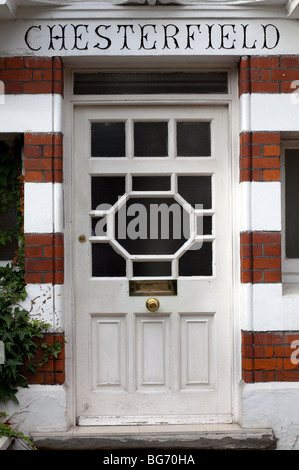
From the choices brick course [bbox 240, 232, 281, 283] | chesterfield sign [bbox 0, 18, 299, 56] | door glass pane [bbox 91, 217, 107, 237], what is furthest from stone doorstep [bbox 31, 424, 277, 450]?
chesterfield sign [bbox 0, 18, 299, 56]

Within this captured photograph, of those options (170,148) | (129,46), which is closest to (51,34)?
(129,46)

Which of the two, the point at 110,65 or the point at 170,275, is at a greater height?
the point at 110,65

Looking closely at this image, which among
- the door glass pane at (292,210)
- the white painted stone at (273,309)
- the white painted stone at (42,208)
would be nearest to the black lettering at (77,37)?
the white painted stone at (42,208)

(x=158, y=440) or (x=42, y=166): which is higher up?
(x=42, y=166)

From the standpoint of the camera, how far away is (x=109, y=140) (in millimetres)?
4203

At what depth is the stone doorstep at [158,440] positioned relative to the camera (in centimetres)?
382

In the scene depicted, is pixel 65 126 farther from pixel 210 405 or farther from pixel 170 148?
pixel 210 405

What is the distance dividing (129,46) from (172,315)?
6.60 feet

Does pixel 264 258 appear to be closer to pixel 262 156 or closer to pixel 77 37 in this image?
pixel 262 156

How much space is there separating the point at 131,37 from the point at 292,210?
5.88ft

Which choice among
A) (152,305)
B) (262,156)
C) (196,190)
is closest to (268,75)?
(262,156)

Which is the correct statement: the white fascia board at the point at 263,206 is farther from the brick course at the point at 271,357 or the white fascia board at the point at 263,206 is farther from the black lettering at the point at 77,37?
the black lettering at the point at 77,37

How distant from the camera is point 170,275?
4.18 m

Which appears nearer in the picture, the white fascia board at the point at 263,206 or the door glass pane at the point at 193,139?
the white fascia board at the point at 263,206
